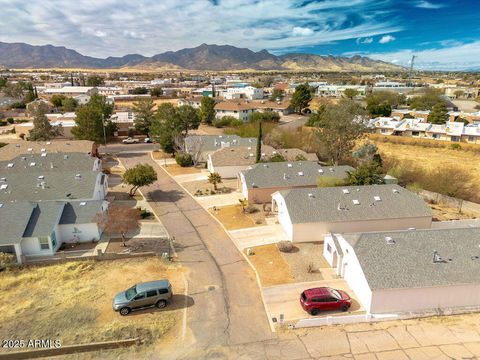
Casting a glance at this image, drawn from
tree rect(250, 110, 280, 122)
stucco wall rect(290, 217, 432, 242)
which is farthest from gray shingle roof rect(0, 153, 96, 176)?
tree rect(250, 110, 280, 122)

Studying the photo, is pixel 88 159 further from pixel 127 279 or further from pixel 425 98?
pixel 425 98

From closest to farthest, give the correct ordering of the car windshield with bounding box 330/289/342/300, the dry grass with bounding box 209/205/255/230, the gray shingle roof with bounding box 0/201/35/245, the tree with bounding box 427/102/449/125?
the car windshield with bounding box 330/289/342/300
the gray shingle roof with bounding box 0/201/35/245
the dry grass with bounding box 209/205/255/230
the tree with bounding box 427/102/449/125

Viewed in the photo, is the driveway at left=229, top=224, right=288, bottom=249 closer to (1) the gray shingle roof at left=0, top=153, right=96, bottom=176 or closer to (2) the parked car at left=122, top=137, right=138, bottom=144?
(1) the gray shingle roof at left=0, top=153, right=96, bottom=176

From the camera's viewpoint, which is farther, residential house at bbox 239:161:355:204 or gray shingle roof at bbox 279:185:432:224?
residential house at bbox 239:161:355:204

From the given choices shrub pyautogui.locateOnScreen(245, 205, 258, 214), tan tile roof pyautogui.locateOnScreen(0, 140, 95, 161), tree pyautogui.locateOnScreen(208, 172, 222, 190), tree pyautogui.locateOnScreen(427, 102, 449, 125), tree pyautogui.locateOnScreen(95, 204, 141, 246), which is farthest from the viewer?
tree pyautogui.locateOnScreen(427, 102, 449, 125)

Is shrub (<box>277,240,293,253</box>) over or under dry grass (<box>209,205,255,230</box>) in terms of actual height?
over

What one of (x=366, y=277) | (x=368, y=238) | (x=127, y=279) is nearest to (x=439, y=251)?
(x=368, y=238)

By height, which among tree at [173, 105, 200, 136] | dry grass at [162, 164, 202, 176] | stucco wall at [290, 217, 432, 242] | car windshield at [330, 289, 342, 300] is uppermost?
tree at [173, 105, 200, 136]

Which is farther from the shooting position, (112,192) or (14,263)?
(112,192)

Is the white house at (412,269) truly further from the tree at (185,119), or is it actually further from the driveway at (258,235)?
the tree at (185,119)
